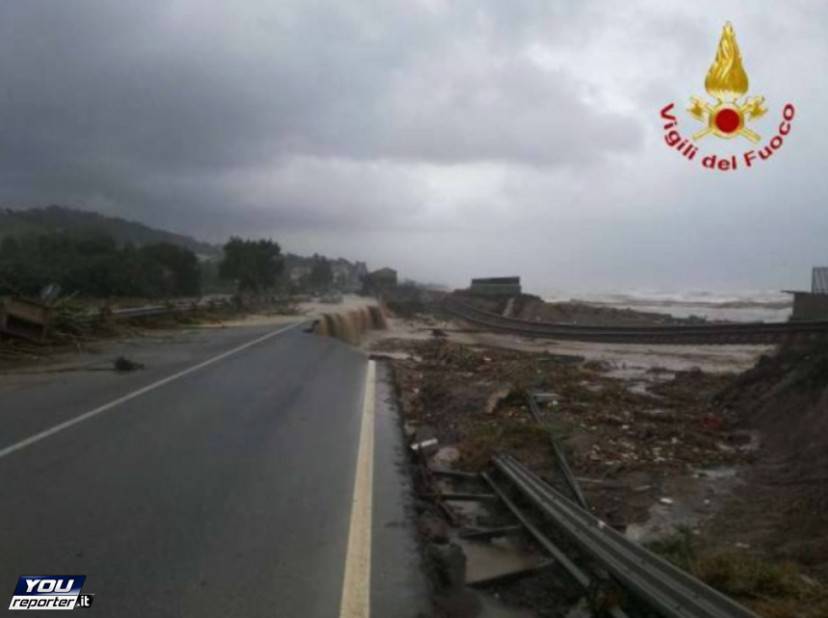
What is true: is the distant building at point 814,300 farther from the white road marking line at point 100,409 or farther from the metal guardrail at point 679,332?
the white road marking line at point 100,409

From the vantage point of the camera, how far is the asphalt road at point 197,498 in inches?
181

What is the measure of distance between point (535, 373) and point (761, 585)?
12.0 metres

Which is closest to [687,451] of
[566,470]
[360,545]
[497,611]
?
[566,470]

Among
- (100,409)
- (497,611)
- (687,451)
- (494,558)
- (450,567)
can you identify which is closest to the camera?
(497,611)

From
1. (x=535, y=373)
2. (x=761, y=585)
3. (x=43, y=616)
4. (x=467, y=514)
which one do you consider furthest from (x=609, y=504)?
(x=535, y=373)

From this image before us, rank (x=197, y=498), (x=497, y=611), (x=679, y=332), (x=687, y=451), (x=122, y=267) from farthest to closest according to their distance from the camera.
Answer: (x=122, y=267) → (x=679, y=332) → (x=687, y=451) → (x=197, y=498) → (x=497, y=611)

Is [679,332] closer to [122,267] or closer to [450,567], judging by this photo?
[450,567]

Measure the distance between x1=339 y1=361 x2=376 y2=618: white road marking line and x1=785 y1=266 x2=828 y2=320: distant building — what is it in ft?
64.3

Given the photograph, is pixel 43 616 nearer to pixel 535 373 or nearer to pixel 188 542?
pixel 188 542

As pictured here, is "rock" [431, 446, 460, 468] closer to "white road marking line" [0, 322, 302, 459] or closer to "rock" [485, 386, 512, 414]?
"rock" [485, 386, 512, 414]

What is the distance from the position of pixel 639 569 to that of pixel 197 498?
3.56m

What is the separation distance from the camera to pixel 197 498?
251 inches

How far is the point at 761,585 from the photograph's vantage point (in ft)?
16.6

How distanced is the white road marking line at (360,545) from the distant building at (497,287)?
46.5 m
